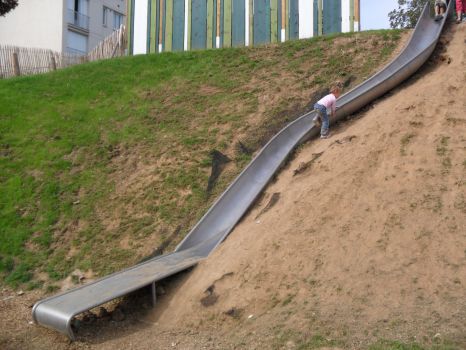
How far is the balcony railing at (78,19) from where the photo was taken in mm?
35338

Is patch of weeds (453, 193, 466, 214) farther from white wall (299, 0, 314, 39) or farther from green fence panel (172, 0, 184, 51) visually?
green fence panel (172, 0, 184, 51)

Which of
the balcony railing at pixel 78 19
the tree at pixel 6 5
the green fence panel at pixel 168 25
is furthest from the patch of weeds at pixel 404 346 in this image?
the balcony railing at pixel 78 19

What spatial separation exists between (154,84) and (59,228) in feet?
20.4

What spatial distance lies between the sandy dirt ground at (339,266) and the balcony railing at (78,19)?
1168 inches

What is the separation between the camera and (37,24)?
3516cm

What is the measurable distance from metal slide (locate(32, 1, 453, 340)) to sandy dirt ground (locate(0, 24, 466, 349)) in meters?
0.34

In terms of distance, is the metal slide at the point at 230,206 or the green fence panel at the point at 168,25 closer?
the metal slide at the point at 230,206

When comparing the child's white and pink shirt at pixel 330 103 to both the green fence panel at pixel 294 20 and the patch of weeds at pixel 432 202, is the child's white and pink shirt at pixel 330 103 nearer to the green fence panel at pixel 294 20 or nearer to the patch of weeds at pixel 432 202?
the patch of weeds at pixel 432 202

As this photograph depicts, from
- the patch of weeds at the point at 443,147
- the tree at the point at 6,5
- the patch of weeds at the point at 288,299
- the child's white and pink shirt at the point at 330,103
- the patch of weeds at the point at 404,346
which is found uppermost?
the tree at the point at 6,5

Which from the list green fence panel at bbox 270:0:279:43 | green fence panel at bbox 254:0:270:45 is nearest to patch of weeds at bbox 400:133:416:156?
green fence panel at bbox 270:0:279:43

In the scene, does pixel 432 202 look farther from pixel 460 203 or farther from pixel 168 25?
pixel 168 25

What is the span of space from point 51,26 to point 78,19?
2.05 meters

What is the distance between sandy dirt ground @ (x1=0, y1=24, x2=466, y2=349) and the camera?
588 centimetres

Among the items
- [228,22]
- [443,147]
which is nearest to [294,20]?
[228,22]
